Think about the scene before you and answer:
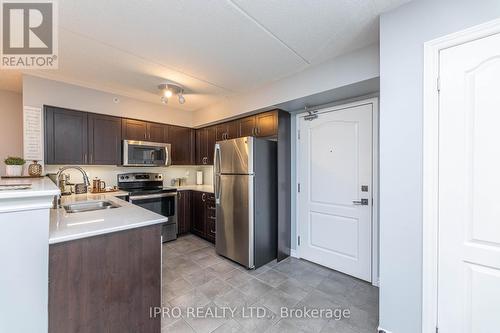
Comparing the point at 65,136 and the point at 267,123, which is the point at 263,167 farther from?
the point at 65,136

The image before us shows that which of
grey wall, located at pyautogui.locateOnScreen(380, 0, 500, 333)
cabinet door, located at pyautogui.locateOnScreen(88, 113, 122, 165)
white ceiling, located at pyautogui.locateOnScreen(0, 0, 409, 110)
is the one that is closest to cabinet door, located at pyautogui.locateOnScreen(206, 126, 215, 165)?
white ceiling, located at pyautogui.locateOnScreen(0, 0, 409, 110)

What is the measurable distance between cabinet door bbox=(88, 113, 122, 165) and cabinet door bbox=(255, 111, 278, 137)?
233cm

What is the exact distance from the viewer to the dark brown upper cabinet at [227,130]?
11.7 ft

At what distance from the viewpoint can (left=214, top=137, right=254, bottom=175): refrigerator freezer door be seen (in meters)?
2.74

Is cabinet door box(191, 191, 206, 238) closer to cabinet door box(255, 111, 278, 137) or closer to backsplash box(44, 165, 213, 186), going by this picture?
backsplash box(44, 165, 213, 186)

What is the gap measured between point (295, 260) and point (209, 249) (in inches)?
54.6

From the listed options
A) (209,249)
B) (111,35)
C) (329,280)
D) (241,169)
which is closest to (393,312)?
(329,280)

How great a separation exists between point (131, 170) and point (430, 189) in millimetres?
4246

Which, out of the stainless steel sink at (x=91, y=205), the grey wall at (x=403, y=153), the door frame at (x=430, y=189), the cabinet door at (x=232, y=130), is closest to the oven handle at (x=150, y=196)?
the stainless steel sink at (x=91, y=205)

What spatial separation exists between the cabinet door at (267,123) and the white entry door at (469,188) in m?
1.87

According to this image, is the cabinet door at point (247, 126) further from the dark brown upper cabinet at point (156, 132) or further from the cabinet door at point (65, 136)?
the cabinet door at point (65, 136)

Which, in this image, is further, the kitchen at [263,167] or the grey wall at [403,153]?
the grey wall at [403,153]

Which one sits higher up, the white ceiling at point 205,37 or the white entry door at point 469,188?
the white ceiling at point 205,37

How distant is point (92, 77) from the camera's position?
9.05ft
